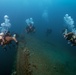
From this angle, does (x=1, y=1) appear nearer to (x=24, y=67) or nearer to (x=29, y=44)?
(x=29, y=44)

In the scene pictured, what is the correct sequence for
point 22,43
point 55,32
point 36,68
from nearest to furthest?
point 36,68 < point 22,43 < point 55,32

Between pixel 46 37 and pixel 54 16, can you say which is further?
pixel 54 16

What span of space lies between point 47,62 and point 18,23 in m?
5.85

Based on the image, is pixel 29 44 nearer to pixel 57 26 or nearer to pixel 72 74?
pixel 72 74

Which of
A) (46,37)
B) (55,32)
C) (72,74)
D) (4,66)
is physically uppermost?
(55,32)

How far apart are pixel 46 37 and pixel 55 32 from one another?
1.57 meters

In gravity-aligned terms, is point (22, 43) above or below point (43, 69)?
above

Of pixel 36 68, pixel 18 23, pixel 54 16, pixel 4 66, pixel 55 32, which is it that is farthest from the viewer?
pixel 54 16

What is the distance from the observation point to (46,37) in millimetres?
12844

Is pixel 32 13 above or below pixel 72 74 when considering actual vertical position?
above

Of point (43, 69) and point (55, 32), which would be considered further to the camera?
point (55, 32)

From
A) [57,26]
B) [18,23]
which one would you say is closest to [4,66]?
[18,23]

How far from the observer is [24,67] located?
7.12 metres

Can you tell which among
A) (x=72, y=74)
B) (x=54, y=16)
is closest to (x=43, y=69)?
(x=72, y=74)
